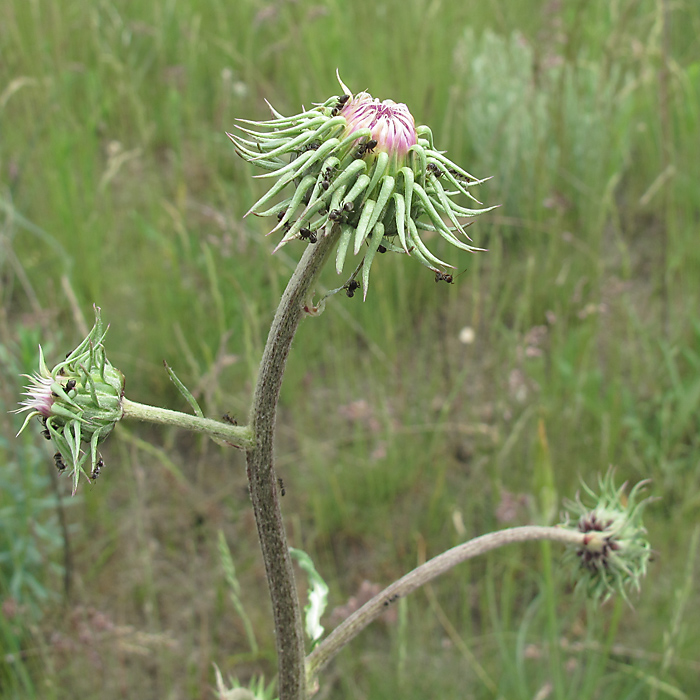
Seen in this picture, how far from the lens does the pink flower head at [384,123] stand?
3.82 ft

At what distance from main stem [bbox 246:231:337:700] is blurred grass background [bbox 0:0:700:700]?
0.86 meters

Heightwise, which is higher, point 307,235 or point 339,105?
point 339,105

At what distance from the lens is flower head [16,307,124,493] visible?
1283 millimetres

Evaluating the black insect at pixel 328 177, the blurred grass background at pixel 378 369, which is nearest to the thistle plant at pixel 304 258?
the black insect at pixel 328 177

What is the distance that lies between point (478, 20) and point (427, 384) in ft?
11.1

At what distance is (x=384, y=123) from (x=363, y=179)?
121mm

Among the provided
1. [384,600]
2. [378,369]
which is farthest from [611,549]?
[378,369]

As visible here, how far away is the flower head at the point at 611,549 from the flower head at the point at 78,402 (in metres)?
1.24

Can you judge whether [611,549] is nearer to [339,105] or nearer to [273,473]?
[273,473]

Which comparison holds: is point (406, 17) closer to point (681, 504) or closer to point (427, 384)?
point (427, 384)

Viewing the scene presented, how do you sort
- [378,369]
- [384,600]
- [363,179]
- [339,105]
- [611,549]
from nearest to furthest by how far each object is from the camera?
[363,179], [339,105], [384,600], [611,549], [378,369]

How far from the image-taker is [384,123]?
118 centimetres

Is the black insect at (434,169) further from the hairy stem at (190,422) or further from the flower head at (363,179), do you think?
the hairy stem at (190,422)

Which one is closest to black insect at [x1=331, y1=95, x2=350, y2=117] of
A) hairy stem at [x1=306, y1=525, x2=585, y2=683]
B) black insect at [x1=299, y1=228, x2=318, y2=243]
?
black insect at [x1=299, y1=228, x2=318, y2=243]
